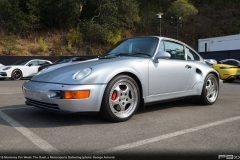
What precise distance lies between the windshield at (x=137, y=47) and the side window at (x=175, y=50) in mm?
309

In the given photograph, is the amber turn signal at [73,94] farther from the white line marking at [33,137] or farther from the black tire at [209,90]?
the black tire at [209,90]

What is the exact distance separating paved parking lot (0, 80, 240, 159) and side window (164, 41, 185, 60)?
1.02 metres

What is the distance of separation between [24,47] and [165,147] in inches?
1054

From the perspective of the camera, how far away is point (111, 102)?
3.64 metres

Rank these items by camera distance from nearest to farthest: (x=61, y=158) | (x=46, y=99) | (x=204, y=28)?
(x=61, y=158)
(x=46, y=99)
(x=204, y=28)

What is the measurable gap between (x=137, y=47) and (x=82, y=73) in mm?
1321

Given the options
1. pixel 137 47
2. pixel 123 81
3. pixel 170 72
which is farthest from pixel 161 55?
pixel 123 81

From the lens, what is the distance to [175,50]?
4781mm

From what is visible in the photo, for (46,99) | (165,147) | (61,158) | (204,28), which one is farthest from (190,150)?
(204,28)

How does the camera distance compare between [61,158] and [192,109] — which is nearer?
[61,158]

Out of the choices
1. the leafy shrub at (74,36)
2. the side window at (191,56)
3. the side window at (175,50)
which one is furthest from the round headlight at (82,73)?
the leafy shrub at (74,36)

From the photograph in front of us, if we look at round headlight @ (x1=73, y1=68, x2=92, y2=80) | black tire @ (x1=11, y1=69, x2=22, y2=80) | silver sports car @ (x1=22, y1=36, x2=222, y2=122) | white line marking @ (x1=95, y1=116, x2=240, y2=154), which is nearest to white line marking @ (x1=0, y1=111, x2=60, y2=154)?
silver sports car @ (x1=22, y1=36, x2=222, y2=122)

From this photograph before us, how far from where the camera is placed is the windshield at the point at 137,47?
430 cm

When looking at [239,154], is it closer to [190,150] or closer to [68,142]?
[190,150]
